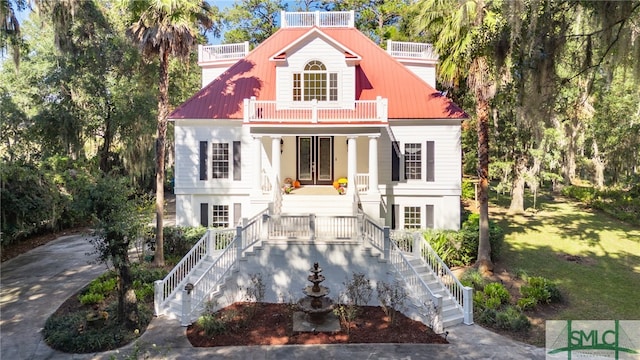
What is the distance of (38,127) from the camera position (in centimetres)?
2339

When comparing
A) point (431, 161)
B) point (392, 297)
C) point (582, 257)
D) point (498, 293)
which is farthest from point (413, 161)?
point (392, 297)

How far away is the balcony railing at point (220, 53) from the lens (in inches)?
818

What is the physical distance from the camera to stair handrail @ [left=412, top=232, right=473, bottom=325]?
11.0 metres

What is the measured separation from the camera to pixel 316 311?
34.9 ft

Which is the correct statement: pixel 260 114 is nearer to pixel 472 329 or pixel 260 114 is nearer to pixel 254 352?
pixel 254 352

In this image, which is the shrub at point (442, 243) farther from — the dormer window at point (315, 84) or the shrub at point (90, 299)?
the shrub at point (90, 299)

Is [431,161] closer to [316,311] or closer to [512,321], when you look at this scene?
[512,321]

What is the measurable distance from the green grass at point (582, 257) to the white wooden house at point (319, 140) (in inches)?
152

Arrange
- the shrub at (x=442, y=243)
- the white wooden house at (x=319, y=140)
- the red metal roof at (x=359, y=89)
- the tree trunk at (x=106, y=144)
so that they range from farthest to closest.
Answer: the tree trunk at (x=106, y=144), the red metal roof at (x=359, y=89), the white wooden house at (x=319, y=140), the shrub at (x=442, y=243)

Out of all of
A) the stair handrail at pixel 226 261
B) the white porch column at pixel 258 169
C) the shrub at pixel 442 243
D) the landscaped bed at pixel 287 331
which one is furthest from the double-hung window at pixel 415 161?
the landscaped bed at pixel 287 331

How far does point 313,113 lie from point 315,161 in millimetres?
3605

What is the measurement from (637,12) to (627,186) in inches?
1117

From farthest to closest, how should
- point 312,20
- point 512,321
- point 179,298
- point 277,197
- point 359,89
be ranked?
point 312,20
point 359,89
point 277,197
point 179,298
point 512,321

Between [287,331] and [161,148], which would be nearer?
[287,331]
